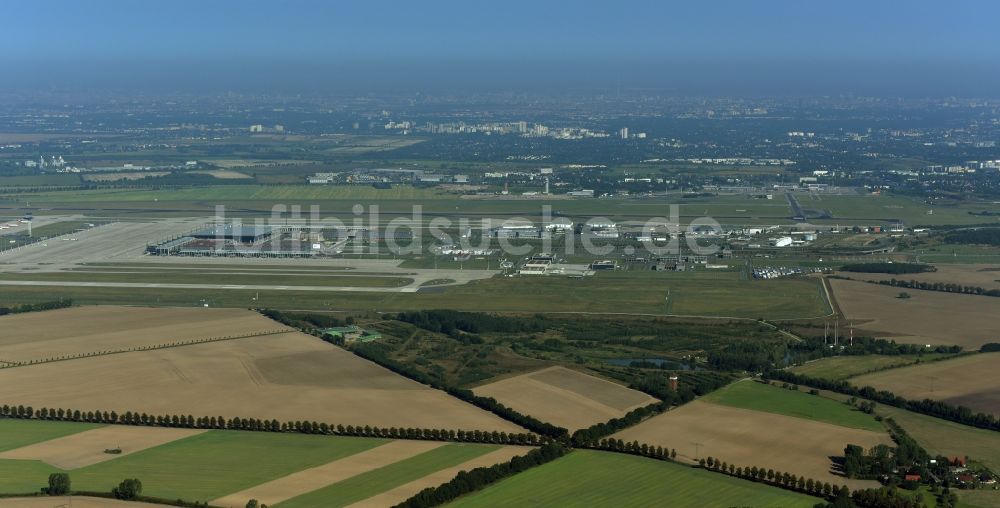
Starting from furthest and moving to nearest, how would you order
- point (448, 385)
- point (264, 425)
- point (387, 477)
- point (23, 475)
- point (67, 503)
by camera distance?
point (448, 385) → point (264, 425) → point (387, 477) → point (23, 475) → point (67, 503)

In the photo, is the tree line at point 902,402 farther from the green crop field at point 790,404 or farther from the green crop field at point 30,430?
the green crop field at point 30,430

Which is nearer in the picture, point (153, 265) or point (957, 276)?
point (957, 276)

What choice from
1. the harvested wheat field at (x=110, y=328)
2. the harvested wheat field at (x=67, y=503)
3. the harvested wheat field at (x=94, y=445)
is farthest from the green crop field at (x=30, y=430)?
the harvested wheat field at (x=110, y=328)

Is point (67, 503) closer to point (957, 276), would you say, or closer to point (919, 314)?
point (919, 314)

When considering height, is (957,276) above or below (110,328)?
above

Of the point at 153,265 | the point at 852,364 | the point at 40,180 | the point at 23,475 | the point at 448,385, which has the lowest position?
the point at 153,265

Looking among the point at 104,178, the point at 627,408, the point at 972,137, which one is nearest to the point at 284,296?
the point at 627,408

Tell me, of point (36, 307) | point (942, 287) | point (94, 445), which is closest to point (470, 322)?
point (36, 307)

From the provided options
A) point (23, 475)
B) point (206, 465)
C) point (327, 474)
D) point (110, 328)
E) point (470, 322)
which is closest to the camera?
point (23, 475)
